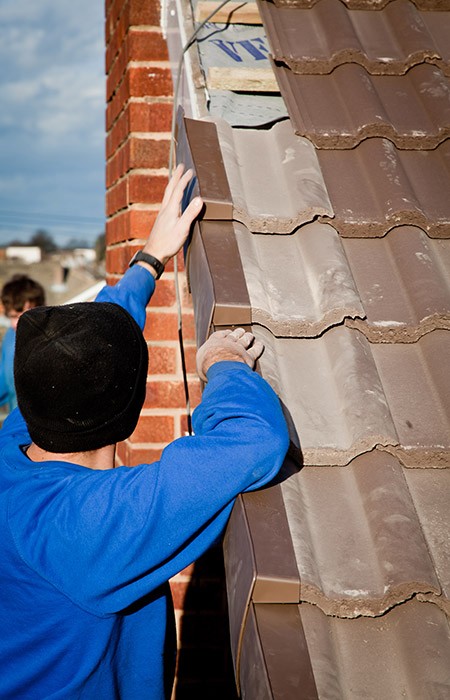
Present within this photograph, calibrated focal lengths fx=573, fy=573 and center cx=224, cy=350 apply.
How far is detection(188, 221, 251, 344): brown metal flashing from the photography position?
53.7 inches

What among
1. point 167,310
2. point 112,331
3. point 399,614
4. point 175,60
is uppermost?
point 175,60

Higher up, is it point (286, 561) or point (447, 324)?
point (447, 324)

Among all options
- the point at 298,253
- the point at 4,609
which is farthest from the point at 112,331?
the point at 4,609

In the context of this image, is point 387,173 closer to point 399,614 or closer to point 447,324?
point 447,324

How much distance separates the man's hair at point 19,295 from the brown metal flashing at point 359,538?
14.6 feet

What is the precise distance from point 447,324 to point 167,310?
1521mm

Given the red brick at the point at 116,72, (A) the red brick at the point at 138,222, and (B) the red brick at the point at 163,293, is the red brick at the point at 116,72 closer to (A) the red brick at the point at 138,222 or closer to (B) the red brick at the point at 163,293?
(A) the red brick at the point at 138,222

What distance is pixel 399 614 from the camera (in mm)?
1057

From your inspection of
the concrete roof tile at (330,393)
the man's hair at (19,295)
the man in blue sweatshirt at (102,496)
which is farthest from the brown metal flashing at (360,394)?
the man's hair at (19,295)

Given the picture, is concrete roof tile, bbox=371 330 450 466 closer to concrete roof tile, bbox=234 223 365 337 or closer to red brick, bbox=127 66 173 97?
concrete roof tile, bbox=234 223 365 337

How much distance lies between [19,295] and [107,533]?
4.46m

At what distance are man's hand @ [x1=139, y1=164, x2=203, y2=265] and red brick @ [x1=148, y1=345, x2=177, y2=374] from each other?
78cm

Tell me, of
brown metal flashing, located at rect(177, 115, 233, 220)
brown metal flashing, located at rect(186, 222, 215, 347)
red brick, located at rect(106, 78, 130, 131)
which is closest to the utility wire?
brown metal flashing, located at rect(177, 115, 233, 220)

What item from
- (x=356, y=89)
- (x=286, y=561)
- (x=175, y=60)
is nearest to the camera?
(x=286, y=561)
